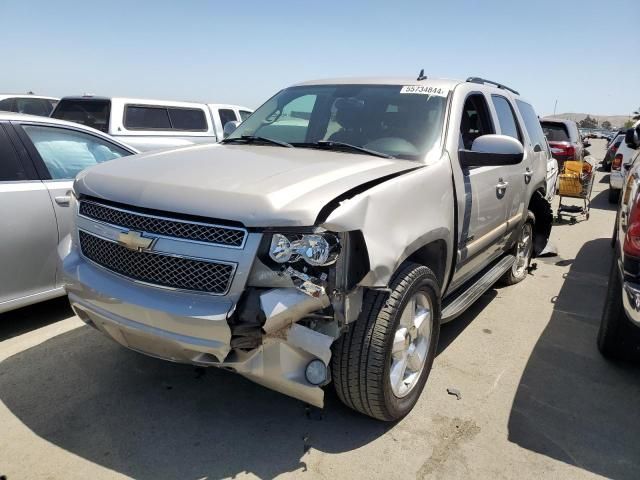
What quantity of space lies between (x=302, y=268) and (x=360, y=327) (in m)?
0.44

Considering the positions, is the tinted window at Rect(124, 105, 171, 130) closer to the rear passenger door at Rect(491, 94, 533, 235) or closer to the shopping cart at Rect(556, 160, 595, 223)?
the rear passenger door at Rect(491, 94, 533, 235)

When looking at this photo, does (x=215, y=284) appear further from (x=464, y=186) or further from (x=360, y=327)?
(x=464, y=186)

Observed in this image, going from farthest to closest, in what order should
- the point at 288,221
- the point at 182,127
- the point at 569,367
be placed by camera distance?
the point at 182,127, the point at 569,367, the point at 288,221

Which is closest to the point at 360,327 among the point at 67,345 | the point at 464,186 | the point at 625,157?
the point at 464,186

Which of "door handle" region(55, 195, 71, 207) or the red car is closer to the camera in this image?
"door handle" region(55, 195, 71, 207)

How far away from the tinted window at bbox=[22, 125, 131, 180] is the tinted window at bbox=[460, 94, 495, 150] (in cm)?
304

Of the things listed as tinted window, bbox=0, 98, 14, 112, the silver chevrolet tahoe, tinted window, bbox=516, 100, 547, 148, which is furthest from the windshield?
tinted window, bbox=0, 98, 14, 112

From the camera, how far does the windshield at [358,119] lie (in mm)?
3291

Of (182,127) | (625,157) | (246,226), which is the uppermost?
(246,226)

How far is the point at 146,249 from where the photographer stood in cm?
238

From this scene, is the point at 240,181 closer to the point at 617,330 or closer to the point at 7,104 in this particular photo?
the point at 617,330

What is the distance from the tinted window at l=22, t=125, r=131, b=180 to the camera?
3.97 metres

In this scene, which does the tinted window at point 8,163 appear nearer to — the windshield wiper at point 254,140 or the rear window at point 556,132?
the windshield wiper at point 254,140

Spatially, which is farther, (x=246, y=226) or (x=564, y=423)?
(x=564, y=423)
